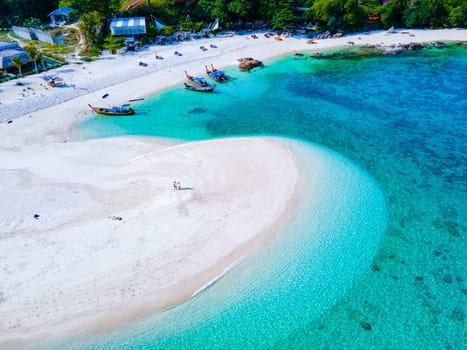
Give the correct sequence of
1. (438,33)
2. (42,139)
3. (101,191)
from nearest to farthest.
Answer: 1. (101,191)
2. (42,139)
3. (438,33)

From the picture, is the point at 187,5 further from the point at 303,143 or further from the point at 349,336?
the point at 349,336

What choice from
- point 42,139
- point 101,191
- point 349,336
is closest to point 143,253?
point 101,191

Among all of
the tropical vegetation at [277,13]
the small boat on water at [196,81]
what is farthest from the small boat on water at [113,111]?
the tropical vegetation at [277,13]

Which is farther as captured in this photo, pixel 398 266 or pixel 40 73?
pixel 40 73

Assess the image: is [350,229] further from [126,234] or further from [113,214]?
[113,214]

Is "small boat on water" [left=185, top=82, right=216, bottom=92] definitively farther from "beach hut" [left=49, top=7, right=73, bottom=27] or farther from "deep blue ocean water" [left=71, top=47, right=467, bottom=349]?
"beach hut" [left=49, top=7, right=73, bottom=27]

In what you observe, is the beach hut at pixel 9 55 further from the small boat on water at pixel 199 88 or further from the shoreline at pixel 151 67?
the small boat on water at pixel 199 88
